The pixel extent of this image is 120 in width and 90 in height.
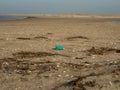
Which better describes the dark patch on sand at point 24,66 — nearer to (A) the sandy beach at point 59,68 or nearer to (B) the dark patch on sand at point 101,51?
(A) the sandy beach at point 59,68

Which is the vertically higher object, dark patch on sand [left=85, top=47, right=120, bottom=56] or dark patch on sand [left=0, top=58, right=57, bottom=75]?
dark patch on sand [left=0, top=58, right=57, bottom=75]

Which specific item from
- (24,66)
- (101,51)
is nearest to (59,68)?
(24,66)

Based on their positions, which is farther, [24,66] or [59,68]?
[24,66]

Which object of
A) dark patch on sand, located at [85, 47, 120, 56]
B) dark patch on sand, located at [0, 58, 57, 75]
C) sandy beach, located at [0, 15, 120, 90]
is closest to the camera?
sandy beach, located at [0, 15, 120, 90]

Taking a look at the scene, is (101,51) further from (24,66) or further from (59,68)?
(24,66)

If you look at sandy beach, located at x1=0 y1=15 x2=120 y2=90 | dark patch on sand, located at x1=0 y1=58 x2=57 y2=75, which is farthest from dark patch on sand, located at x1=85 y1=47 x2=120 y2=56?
dark patch on sand, located at x1=0 y1=58 x2=57 y2=75

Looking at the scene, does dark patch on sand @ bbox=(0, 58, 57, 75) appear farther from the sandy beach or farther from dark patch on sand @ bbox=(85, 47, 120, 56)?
dark patch on sand @ bbox=(85, 47, 120, 56)

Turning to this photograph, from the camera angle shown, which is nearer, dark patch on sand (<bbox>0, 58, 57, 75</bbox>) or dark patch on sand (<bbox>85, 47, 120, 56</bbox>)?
dark patch on sand (<bbox>0, 58, 57, 75</bbox>)

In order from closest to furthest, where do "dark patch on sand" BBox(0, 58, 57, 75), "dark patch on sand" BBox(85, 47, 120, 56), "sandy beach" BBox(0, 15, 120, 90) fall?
"sandy beach" BBox(0, 15, 120, 90)
"dark patch on sand" BBox(0, 58, 57, 75)
"dark patch on sand" BBox(85, 47, 120, 56)

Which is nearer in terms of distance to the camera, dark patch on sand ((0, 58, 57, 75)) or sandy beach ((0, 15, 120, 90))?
sandy beach ((0, 15, 120, 90))

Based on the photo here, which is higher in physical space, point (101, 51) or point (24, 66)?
point (24, 66)

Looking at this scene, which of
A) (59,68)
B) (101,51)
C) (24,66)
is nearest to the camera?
(59,68)

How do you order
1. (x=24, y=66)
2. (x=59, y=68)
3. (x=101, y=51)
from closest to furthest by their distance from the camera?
(x=59, y=68) → (x=24, y=66) → (x=101, y=51)

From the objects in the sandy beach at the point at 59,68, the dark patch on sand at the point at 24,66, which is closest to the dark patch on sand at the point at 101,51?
the sandy beach at the point at 59,68
